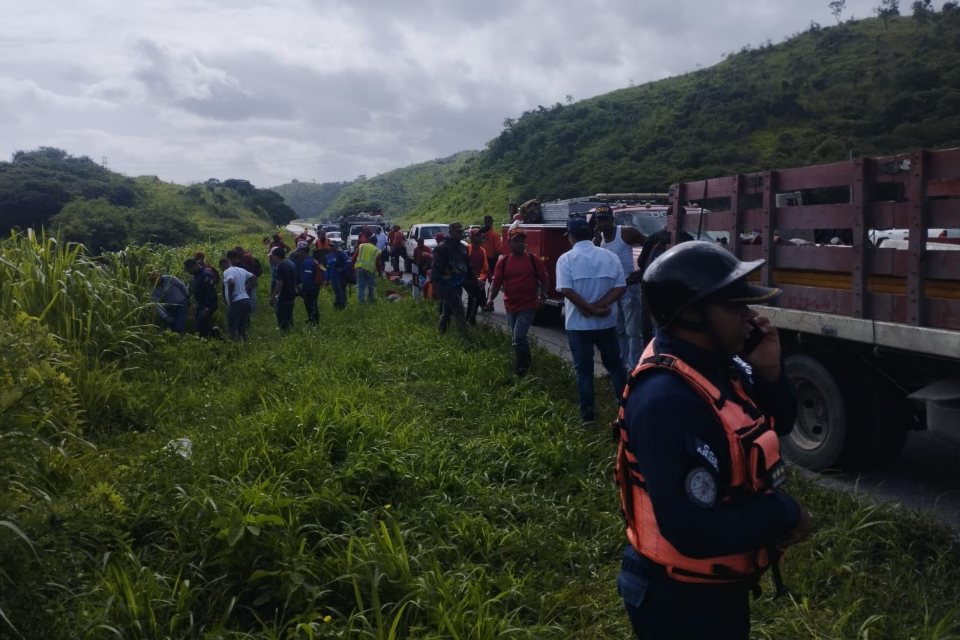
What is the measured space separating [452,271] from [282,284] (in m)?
2.86

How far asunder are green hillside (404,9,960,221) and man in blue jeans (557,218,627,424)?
89.3ft

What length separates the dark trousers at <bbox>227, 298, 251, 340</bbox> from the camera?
454 inches

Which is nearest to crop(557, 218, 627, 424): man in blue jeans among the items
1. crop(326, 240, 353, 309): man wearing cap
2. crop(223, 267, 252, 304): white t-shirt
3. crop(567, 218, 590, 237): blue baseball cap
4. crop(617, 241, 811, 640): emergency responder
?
crop(567, 218, 590, 237): blue baseball cap

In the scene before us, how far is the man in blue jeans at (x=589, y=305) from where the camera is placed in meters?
6.61

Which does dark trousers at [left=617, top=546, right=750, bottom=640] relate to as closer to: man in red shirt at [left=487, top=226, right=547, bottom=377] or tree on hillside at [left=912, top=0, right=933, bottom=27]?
man in red shirt at [left=487, top=226, right=547, bottom=377]

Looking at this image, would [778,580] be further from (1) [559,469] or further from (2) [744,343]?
(1) [559,469]

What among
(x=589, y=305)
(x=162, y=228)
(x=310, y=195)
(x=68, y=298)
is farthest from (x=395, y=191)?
(x=589, y=305)

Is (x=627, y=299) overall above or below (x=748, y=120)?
below

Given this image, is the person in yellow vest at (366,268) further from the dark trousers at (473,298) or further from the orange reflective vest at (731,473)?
the orange reflective vest at (731,473)

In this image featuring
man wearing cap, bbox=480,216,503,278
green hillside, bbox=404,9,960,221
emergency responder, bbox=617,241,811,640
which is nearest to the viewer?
emergency responder, bbox=617,241,811,640

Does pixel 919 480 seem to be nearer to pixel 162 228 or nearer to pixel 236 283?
pixel 236 283

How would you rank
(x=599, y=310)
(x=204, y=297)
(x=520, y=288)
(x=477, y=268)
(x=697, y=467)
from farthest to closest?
(x=477, y=268) < (x=204, y=297) < (x=520, y=288) < (x=599, y=310) < (x=697, y=467)

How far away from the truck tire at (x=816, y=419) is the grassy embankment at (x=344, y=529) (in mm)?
636

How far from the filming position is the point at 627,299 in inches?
313
